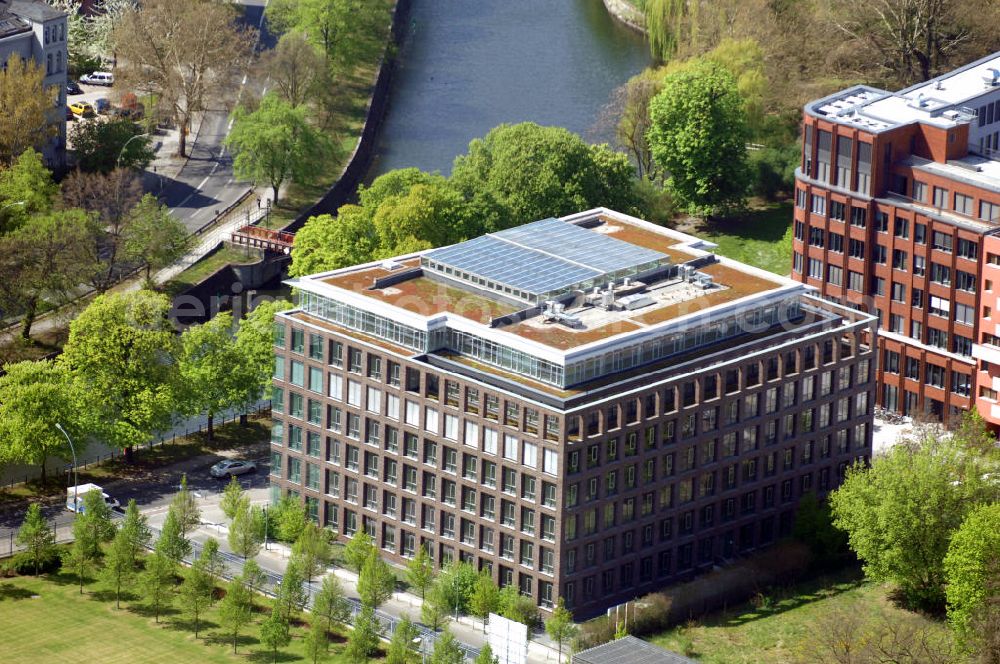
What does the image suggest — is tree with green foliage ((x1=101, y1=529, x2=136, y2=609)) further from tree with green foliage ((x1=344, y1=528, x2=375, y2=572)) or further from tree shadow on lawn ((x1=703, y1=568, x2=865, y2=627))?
tree shadow on lawn ((x1=703, y1=568, x2=865, y2=627))

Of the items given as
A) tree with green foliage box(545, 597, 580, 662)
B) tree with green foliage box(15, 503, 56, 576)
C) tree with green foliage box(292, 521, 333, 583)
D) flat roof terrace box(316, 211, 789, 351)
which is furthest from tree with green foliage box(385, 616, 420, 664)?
tree with green foliage box(15, 503, 56, 576)

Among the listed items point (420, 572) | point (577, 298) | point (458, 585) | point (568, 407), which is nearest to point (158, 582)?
point (420, 572)

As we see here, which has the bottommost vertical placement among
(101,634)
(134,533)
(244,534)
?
(101,634)

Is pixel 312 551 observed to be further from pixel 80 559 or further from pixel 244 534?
pixel 80 559

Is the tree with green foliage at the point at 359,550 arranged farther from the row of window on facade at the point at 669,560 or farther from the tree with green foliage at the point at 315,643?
the row of window on facade at the point at 669,560

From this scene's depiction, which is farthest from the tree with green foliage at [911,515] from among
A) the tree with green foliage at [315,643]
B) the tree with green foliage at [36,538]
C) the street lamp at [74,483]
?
the street lamp at [74,483]

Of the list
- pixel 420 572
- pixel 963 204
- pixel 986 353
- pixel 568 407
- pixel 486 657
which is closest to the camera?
pixel 486 657
